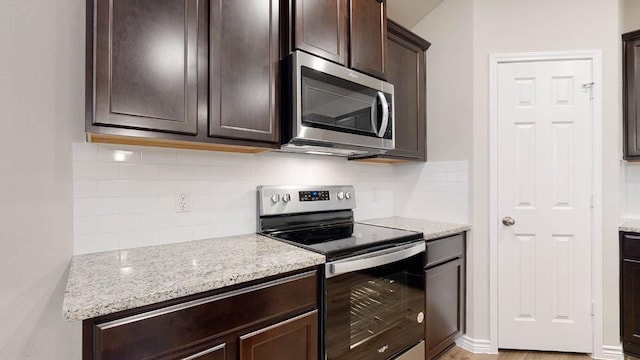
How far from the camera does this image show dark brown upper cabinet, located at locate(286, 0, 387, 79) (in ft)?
5.14

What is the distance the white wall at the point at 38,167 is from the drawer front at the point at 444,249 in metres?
1.84

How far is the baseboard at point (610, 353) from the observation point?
2113 millimetres

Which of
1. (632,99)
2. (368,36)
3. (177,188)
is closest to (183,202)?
(177,188)

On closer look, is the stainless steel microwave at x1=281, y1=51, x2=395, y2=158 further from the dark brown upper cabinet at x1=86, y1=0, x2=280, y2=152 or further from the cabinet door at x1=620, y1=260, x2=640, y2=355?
the cabinet door at x1=620, y1=260, x2=640, y2=355

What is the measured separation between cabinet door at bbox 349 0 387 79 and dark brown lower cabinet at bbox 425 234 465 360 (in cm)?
117

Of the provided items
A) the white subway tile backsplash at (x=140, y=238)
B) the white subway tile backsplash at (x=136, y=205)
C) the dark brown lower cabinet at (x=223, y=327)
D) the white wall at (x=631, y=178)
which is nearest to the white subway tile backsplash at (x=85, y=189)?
the white subway tile backsplash at (x=136, y=205)

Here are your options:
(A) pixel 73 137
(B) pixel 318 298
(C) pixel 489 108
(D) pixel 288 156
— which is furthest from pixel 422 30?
(A) pixel 73 137

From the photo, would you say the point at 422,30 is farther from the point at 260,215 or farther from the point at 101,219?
the point at 101,219

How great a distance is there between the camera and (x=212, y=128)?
1.32m

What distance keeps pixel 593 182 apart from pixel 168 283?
2674 millimetres

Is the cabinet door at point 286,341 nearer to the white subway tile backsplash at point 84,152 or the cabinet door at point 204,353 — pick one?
the cabinet door at point 204,353

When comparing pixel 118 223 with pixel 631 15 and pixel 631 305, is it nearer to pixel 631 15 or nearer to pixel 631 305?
pixel 631 305

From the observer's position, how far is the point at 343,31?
Answer: 69.1 inches

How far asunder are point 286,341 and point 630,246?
244 cm
